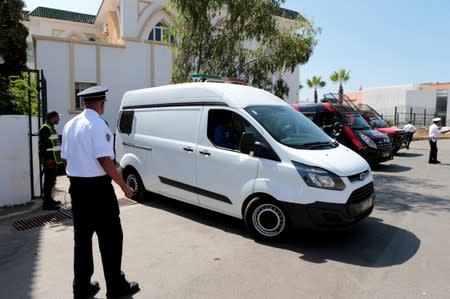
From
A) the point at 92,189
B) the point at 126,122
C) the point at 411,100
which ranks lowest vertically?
the point at 92,189

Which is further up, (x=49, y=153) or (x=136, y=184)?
(x=49, y=153)

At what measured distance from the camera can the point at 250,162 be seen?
17.1 ft

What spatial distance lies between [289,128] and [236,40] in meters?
5.99

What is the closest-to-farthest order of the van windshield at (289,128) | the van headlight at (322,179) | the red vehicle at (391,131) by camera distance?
the van headlight at (322,179) < the van windshield at (289,128) < the red vehicle at (391,131)

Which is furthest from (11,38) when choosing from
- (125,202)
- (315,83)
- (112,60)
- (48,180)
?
(315,83)

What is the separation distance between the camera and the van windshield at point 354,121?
12422mm

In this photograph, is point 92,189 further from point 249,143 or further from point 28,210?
point 28,210

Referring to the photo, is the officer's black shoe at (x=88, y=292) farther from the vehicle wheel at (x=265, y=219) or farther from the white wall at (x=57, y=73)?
the white wall at (x=57, y=73)

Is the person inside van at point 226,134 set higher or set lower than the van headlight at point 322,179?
higher

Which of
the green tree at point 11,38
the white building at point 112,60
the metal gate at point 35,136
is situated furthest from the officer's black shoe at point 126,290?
the green tree at point 11,38

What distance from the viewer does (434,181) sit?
9984 mm

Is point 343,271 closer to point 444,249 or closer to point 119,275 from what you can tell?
point 444,249

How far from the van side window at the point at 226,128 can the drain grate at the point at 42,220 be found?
2938 millimetres

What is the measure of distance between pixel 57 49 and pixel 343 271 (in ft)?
51.8
